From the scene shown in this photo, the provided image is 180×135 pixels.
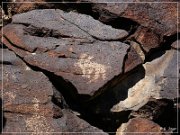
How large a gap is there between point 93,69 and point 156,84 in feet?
2.52

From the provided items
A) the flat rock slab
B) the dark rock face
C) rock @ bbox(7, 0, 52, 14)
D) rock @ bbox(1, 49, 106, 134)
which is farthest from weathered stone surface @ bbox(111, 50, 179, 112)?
rock @ bbox(7, 0, 52, 14)

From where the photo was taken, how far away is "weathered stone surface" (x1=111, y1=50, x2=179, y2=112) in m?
6.06

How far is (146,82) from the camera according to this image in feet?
20.5

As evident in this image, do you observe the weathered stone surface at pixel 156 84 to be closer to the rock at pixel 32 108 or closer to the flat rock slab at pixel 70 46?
the flat rock slab at pixel 70 46

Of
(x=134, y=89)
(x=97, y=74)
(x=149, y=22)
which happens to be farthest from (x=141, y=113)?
(x=149, y=22)

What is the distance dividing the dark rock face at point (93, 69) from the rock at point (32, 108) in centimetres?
1

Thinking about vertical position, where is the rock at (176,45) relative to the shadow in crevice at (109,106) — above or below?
above

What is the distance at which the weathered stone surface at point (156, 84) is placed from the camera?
606 centimetres

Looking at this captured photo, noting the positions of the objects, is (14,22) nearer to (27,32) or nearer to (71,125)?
(27,32)

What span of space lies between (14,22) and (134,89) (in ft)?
5.55

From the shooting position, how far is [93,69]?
607 cm

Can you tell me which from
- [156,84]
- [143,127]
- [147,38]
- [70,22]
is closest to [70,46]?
[70,22]

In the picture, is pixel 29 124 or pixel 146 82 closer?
pixel 29 124

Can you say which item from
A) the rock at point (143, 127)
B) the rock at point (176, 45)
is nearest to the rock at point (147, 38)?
the rock at point (176, 45)
